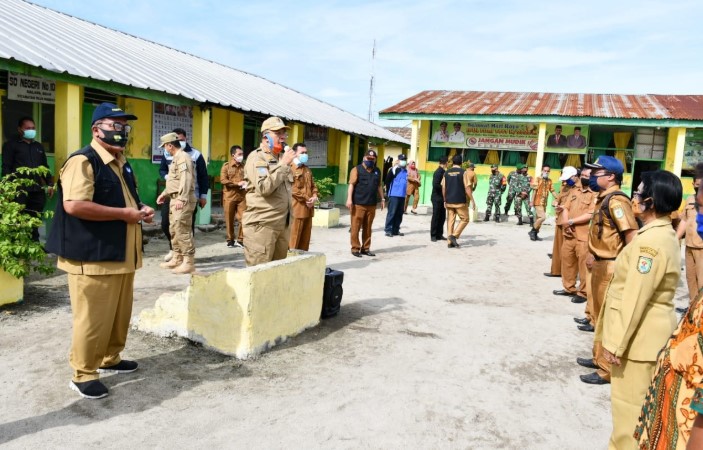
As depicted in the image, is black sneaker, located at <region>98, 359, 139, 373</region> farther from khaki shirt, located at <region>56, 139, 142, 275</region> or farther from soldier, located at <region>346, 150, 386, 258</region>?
soldier, located at <region>346, 150, 386, 258</region>

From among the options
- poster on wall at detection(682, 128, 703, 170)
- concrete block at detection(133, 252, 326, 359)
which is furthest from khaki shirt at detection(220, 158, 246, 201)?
poster on wall at detection(682, 128, 703, 170)

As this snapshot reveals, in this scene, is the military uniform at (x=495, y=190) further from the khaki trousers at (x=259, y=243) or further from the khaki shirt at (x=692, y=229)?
the khaki trousers at (x=259, y=243)

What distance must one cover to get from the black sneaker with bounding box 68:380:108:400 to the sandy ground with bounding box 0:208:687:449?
5 cm

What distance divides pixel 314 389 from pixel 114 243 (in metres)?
1.68

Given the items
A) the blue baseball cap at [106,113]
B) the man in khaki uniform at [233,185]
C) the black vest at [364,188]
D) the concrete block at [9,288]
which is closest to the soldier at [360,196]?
the black vest at [364,188]

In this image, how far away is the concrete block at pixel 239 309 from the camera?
4.21m

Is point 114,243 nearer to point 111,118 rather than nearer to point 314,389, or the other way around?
point 111,118

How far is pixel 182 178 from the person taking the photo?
664 cm

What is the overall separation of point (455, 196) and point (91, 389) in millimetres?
8123

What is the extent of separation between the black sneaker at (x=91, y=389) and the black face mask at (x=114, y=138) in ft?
5.07

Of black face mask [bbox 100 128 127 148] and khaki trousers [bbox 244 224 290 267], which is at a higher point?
black face mask [bbox 100 128 127 148]

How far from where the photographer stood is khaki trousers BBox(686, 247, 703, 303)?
18.7 feet

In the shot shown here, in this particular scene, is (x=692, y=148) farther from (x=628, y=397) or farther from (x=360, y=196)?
(x=628, y=397)

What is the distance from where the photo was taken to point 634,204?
10.3 ft
